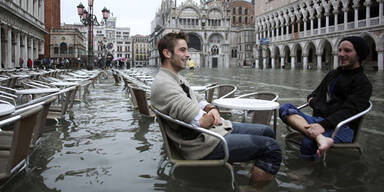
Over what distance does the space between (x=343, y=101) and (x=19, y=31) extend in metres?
32.3

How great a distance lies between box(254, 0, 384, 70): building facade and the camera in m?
31.5

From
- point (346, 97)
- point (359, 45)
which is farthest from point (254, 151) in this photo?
point (359, 45)

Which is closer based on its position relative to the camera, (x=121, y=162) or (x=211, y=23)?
(x=121, y=162)

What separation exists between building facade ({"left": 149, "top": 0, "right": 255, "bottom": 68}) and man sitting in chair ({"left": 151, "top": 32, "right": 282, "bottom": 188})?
66303 millimetres

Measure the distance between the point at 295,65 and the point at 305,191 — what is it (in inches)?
1796

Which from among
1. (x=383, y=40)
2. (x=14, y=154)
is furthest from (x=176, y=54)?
(x=383, y=40)

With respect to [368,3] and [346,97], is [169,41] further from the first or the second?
[368,3]

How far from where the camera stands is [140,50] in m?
124

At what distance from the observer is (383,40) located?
98.2 ft

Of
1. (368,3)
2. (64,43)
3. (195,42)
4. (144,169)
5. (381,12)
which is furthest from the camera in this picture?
(195,42)

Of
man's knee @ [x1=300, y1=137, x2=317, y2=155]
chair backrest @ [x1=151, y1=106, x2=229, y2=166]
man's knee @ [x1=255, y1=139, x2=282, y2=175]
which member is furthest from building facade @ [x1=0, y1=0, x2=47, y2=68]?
man's knee @ [x1=255, y1=139, x2=282, y2=175]

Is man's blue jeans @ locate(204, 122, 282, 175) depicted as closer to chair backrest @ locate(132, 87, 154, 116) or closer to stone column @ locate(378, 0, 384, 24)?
chair backrest @ locate(132, 87, 154, 116)

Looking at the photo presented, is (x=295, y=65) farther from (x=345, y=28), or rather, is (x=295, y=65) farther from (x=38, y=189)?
(x=38, y=189)

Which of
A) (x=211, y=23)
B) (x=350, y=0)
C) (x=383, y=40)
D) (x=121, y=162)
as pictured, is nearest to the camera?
(x=121, y=162)
